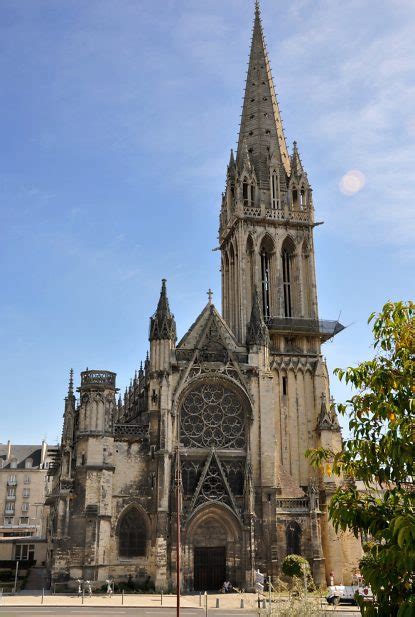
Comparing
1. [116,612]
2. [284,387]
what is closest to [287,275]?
[284,387]

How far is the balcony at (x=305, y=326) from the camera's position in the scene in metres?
46.8

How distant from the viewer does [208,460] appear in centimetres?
3866

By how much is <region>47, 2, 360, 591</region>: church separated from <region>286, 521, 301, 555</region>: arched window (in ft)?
0.19

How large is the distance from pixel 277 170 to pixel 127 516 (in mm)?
28612

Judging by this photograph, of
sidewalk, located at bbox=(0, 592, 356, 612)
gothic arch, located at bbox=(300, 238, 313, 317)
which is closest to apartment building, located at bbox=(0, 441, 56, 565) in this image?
gothic arch, located at bbox=(300, 238, 313, 317)

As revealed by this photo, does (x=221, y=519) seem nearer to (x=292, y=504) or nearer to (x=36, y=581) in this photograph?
(x=292, y=504)

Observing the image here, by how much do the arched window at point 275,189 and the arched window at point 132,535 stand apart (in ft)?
83.5

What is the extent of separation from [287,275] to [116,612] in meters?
29.1

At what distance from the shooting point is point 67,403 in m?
41.2

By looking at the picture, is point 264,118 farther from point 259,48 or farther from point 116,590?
point 116,590

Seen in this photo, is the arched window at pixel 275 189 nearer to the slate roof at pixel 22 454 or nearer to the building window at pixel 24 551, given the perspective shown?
the building window at pixel 24 551

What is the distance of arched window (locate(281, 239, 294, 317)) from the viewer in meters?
49.2

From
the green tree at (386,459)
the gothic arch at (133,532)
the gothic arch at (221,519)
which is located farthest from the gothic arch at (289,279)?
the green tree at (386,459)

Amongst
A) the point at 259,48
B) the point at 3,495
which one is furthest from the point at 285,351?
the point at 3,495
